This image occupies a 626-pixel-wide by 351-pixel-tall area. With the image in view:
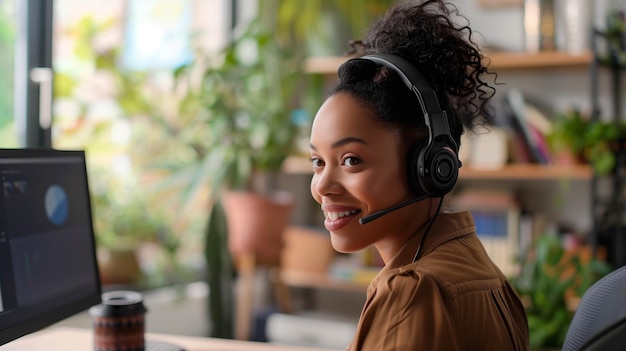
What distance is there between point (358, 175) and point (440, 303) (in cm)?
19

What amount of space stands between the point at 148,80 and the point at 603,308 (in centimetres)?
237

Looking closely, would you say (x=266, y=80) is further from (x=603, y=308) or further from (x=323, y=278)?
(x=603, y=308)

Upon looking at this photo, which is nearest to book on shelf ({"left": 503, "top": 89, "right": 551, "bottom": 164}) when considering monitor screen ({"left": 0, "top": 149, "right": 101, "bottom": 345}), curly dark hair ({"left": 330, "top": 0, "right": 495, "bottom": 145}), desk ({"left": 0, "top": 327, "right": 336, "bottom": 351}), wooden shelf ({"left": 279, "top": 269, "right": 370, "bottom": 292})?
wooden shelf ({"left": 279, "top": 269, "right": 370, "bottom": 292})

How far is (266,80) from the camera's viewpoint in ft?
9.40

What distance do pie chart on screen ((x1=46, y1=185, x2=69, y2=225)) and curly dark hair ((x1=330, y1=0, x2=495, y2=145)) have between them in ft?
1.71

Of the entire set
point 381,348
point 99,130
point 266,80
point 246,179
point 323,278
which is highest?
point 266,80

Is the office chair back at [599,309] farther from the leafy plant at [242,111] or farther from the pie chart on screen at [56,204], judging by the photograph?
the leafy plant at [242,111]

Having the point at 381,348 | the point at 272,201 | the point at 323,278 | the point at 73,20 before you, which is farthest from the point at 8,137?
the point at 381,348

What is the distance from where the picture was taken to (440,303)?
0.79 m

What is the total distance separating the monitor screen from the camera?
1076mm

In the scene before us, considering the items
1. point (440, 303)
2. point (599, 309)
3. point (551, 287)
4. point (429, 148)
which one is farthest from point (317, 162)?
point (551, 287)

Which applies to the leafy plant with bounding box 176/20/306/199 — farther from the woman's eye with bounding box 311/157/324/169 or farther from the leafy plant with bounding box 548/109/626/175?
the woman's eye with bounding box 311/157/324/169

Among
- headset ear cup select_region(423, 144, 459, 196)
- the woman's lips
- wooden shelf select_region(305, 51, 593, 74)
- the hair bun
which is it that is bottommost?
the woman's lips

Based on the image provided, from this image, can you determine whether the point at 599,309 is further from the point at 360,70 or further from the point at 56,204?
the point at 56,204
